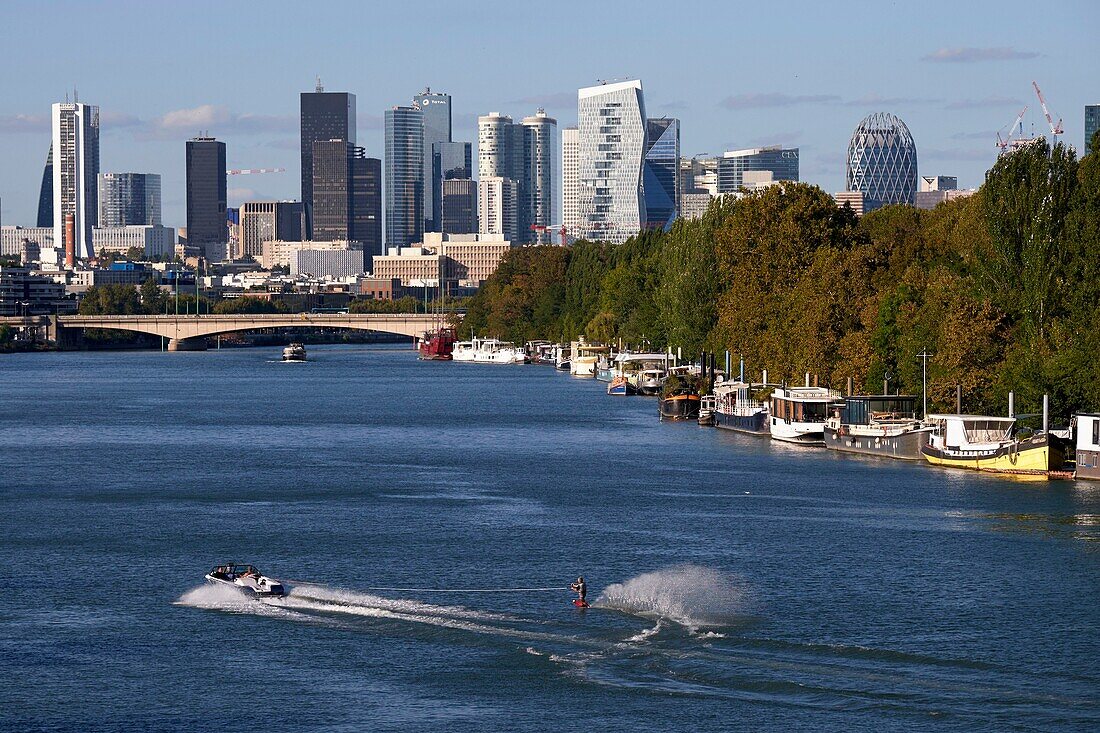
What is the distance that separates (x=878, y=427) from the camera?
101 metres

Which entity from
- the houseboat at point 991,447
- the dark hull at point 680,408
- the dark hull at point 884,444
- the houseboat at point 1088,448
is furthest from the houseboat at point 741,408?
the houseboat at point 1088,448

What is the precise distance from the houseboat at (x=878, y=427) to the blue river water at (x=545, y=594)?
2.43 metres

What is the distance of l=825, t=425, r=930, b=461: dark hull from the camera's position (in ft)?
318

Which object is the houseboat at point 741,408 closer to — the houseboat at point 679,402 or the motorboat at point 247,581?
the houseboat at point 679,402

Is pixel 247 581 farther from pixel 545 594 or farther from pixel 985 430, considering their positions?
pixel 985 430

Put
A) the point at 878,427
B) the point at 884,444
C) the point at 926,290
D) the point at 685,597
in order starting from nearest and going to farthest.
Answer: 1. the point at 685,597
2. the point at 884,444
3. the point at 878,427
4. the point at 926,290

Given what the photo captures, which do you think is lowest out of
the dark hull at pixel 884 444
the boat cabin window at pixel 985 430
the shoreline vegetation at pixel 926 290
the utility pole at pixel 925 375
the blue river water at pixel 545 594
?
the blue river water at pixel 545 594

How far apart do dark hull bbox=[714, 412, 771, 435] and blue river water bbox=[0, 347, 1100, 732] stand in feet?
40.4

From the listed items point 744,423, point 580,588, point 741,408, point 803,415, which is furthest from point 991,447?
point 580,588

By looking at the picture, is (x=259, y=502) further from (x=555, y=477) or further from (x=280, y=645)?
(x=280, y=645)

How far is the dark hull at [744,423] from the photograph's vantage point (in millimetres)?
118500

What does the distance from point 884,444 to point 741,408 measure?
23.6 meters

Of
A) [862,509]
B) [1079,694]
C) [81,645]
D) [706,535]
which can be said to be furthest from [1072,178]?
[81,645]

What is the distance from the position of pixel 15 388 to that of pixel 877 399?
106 m
